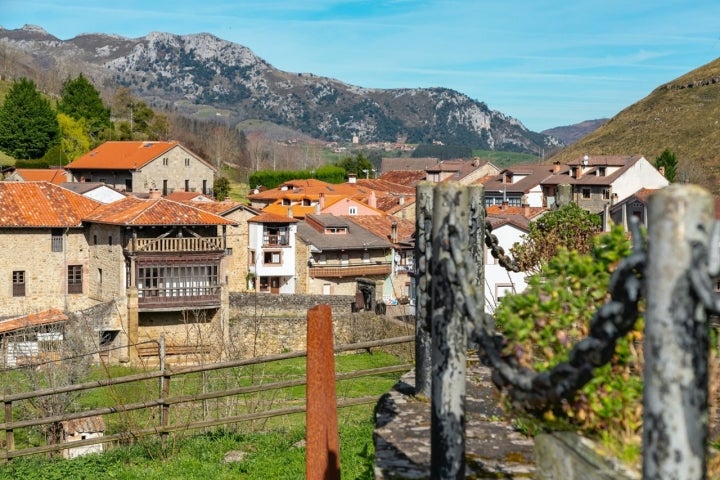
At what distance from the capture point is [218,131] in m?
137

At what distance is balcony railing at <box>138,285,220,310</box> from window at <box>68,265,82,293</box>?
4.84 m

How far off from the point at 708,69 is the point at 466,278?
136 meters

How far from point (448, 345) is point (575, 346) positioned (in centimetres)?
94

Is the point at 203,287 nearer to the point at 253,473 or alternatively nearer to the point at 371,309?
the point at 371,309

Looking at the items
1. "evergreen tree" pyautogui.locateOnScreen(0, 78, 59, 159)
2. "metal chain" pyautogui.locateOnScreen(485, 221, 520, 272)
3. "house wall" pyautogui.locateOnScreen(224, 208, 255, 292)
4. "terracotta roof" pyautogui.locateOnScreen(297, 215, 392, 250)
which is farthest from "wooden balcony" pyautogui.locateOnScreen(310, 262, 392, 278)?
"metal chain" pyautogui.locateOnScreen(485, 221, 520, 272)

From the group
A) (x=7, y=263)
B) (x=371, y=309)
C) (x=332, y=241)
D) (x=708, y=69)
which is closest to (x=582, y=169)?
(x=332, y=241)

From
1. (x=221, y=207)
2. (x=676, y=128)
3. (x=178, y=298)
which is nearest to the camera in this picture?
(x=178, y=298)

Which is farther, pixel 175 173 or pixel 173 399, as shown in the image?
pixel 175 173

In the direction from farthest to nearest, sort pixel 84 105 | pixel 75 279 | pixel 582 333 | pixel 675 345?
pixel 84 105 → pixel 75 279 → pixel 582 333 → pixel 675 345

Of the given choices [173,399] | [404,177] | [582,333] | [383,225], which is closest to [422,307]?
[582,333]

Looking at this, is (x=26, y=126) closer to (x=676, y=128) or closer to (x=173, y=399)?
(x=676, y=128)

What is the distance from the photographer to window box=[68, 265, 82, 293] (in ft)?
144

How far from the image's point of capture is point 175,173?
72.3 metres

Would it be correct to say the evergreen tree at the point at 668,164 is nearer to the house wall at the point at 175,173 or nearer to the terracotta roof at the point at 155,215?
the house wall at the point at 175,173
